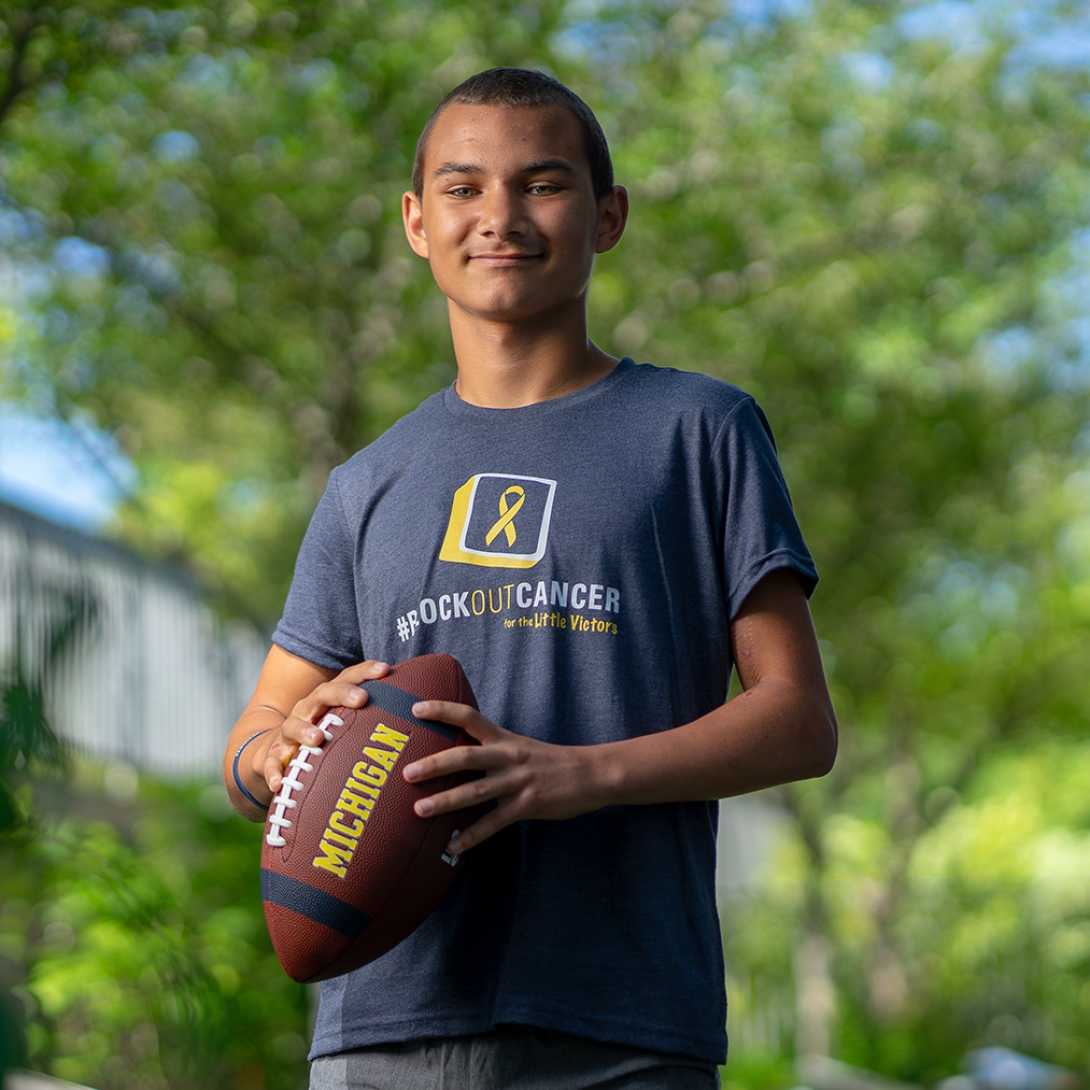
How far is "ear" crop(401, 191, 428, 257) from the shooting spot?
87.1 inches

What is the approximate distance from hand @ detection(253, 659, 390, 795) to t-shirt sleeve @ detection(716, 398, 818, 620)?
492mm

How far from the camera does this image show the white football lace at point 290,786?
5.85 feet

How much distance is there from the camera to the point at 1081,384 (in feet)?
39.6

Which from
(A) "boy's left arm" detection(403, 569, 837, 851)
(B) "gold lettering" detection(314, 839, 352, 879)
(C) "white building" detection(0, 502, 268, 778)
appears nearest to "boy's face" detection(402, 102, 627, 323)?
(A) "boy's left arm" detection(403, 569, 837, 851)

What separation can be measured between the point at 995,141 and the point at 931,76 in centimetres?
62

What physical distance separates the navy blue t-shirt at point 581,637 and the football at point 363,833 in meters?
0.08

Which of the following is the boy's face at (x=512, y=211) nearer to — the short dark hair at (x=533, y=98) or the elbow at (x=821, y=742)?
the short dark hair at (x=533, y=98)

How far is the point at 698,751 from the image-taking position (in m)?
1.72

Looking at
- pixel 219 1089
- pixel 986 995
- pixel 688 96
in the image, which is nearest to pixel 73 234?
pixel 688 96

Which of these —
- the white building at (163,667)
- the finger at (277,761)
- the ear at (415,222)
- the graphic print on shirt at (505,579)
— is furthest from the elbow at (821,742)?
the white building at (163,667)

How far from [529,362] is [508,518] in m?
0.29

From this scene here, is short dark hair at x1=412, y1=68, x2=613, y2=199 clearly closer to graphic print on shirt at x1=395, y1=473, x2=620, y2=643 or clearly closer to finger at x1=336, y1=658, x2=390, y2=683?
graphic print on shirt at x1=395, y1=473, x2=620, y2=643

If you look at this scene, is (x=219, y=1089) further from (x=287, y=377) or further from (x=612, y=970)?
(x=612, y=970)

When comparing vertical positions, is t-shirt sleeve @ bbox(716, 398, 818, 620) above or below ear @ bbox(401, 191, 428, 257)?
below
